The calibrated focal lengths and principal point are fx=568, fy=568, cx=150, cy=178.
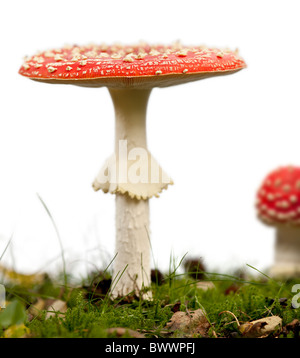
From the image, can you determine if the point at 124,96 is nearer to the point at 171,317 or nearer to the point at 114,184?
the point at 114,184

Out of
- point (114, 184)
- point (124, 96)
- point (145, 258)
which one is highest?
point (124, 96)

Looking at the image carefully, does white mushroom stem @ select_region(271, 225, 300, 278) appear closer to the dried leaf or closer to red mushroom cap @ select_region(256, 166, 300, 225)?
red mushroom cap @ select_region(256, 166, 300, 225)

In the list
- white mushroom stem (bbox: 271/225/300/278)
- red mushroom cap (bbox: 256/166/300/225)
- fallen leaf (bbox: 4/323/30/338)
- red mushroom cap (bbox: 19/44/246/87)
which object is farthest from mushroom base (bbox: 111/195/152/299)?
white mushroom stem (bbox: 271/225/300/278)

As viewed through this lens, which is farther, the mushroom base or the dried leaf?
the mushroom base

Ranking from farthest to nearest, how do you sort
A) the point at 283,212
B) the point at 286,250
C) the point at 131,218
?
the point at 286,250, the point at 283,212, the point at 131,218

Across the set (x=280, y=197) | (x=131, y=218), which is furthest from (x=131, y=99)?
(x=280, y=197)

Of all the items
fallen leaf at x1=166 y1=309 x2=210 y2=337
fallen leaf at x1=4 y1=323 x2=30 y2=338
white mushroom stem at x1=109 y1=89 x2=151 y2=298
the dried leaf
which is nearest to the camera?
fallen leaf at x1=4 y1=323 x2=30 y2=338

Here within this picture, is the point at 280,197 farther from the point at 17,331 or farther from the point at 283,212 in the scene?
the point at 17,331

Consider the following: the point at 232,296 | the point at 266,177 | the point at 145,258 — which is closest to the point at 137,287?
the point at 145,258
